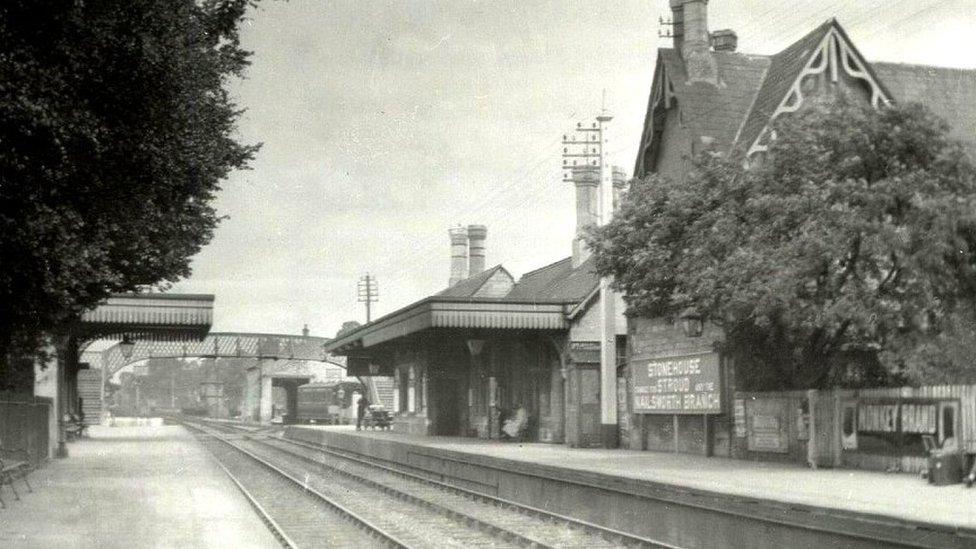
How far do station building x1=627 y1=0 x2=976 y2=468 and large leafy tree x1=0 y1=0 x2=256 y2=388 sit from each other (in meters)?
10.7

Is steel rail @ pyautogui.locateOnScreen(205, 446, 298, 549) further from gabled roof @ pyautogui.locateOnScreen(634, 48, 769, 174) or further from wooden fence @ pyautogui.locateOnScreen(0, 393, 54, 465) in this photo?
gabled roof @ pyautogui.locateOnScreen(634, 48, 769, 174)

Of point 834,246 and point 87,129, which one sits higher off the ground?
point 87,129

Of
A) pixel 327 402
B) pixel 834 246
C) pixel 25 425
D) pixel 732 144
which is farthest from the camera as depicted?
pixel 327 402

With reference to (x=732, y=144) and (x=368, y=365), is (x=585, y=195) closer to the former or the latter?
(x=368, y=365)

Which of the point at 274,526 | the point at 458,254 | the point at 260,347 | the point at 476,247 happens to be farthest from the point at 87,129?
the point at 260,347

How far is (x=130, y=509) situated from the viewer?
57.9ft

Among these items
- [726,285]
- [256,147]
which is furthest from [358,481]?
[726,285]

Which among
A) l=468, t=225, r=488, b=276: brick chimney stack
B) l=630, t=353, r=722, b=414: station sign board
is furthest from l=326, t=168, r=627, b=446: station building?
l=468, t=225, r=488, b=276: brick chimney stack

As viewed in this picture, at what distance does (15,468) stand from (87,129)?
36.1 feet

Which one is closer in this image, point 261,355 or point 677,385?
point 677,385

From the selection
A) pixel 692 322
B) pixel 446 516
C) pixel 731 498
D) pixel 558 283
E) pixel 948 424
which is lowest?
pixel 446 516

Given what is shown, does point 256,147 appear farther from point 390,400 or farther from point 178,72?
point 390,400

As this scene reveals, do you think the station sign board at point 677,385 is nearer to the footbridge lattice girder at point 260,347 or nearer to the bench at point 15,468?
the bench at point 15,468

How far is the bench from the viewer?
19.5 metres
